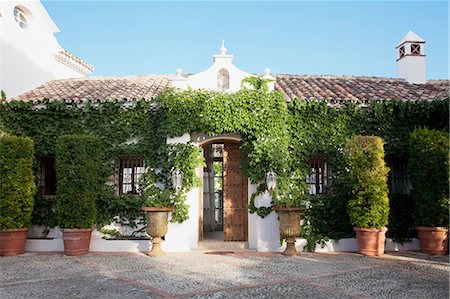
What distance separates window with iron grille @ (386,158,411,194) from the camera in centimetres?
1039

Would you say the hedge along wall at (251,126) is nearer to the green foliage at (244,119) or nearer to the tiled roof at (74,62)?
the green foliage at (244,119)

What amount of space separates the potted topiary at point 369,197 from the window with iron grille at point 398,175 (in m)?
2.12

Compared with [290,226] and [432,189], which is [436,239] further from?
[290,226]

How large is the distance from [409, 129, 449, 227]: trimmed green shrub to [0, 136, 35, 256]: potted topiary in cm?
938

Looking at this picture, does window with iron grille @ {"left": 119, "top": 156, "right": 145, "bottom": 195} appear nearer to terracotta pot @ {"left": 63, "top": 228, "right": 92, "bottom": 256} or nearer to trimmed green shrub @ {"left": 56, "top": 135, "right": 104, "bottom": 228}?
trimmed green shrub @ {"left": 56, "top": 135, "right": 104, "bottom": 228}

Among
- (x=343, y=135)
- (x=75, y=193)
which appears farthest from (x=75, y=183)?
(x=343, y=135)

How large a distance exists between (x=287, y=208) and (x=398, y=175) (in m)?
4.10

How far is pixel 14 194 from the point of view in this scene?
28.1ft

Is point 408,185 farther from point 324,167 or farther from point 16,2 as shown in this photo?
point 16,2

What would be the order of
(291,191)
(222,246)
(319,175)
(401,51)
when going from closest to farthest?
(291,191) < (222,246) < (319,175) < (401,51)

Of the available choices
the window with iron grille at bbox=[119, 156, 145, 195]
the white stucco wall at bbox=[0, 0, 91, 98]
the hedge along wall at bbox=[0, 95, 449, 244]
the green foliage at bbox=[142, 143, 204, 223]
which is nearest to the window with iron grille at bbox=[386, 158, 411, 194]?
the hedge along wall at bbox=[0, 95, 449, 244]

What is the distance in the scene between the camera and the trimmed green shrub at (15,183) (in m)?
8.52

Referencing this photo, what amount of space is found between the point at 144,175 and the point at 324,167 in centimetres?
498

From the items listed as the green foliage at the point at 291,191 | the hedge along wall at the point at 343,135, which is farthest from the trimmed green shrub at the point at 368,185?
the green foliage at the point at 291,191
